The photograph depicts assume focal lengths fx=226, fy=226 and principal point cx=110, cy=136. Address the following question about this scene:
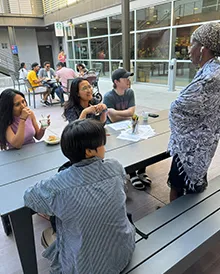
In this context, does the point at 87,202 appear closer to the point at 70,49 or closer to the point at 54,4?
the point at 70,49

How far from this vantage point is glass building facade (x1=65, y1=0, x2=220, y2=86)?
22.0 ft

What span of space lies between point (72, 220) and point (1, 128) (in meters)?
1.19

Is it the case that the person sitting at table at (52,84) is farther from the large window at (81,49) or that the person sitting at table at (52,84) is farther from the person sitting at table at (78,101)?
the large window at (81,49)

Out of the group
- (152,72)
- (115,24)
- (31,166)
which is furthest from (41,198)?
(115,24)

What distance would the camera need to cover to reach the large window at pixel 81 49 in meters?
11.4

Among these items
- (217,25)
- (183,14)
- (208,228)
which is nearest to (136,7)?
(183,14)

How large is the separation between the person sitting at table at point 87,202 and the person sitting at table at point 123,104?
1466 mm

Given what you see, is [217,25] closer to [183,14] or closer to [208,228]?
[208,228]

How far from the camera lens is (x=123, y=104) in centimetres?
257

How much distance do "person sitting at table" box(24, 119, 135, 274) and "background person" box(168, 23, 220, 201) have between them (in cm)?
59

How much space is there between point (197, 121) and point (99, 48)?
1022 centimetres

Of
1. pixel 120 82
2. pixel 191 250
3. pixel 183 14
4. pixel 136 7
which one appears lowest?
pixel 191 250

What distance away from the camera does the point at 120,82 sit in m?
2.44

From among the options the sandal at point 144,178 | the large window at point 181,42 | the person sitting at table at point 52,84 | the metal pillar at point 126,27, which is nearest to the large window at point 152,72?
the large window at point 181,42
